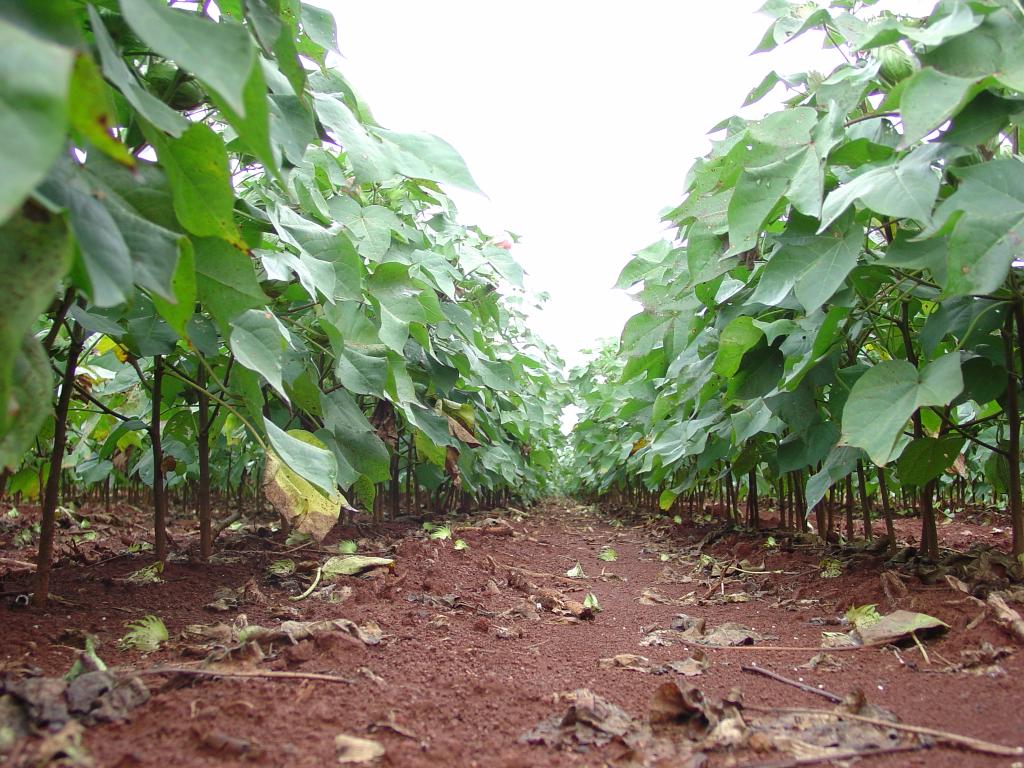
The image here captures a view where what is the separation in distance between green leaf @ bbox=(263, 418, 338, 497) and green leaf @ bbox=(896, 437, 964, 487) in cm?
123

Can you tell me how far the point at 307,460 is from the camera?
107 centimetres

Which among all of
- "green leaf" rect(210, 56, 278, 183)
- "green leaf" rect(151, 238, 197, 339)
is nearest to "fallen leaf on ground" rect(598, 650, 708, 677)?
"green leaf" rect(151, 238, 197, 339)

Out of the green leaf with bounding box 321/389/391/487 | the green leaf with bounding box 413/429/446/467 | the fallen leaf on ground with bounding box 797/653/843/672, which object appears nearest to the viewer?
the fallen leaf on ground with bounding box 797/653/843/672

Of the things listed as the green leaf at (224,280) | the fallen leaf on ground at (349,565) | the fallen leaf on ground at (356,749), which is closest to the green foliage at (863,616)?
the fallen leaf on ground at (356,749)

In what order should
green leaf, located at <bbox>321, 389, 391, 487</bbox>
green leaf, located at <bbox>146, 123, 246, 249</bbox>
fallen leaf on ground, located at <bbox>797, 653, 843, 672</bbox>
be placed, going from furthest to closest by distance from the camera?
green leaf, located at <bbox>321, 389, 391, 487</bbox>
fallen leaf on ground, located at <bbox>797, 653, 843, 672</bbox>
green leaf, located at <bbox>146, 123, 246, 249</bbox>

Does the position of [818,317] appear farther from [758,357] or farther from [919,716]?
[919,716]

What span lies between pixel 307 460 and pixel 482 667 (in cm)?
48

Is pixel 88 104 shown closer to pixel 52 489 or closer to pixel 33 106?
pixel 33 106

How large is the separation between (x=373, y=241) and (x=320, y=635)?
1030 mm

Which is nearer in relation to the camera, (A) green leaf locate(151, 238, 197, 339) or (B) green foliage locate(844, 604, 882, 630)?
(A) green leaf locate(151, 238, 197, 339)

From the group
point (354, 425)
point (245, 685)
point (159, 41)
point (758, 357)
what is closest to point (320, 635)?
point (245, 685)

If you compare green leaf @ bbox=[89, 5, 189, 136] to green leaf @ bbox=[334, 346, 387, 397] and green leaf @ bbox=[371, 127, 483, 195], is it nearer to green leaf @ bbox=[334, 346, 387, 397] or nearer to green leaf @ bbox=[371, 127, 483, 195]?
green leaf @ bbox=[371, 127, 483, 195]

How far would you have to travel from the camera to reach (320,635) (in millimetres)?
1158

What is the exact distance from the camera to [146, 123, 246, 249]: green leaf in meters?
0.75
